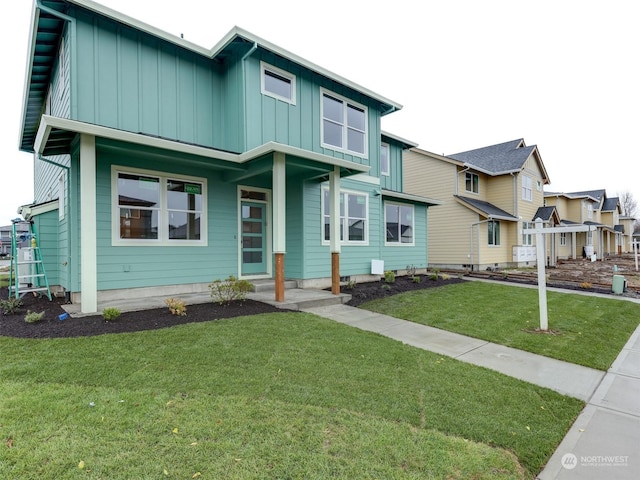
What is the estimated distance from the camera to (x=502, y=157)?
20.5m

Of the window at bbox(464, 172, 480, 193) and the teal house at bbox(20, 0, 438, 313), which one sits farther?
the window at bbox(464, 172, 480, 193)

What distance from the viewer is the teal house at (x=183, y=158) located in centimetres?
648

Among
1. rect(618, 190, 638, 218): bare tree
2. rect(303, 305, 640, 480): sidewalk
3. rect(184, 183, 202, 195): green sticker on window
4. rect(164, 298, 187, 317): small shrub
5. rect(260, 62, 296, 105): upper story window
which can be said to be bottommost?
rect(303, 305, 640, 480): sidewalk

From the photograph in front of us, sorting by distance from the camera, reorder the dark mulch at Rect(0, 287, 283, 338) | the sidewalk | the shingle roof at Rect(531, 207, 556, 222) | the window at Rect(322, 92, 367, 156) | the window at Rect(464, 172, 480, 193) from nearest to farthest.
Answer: the sidewalk < the dark mulch at Rect(0, 287, 283, 338) < the window at Rect(322, 92, 367, 156) < the window at Rect(464, 172, 480, 193) < the shingle roof at Rect(531, 207, 556, 222)

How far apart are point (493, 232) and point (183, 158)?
1653 cm

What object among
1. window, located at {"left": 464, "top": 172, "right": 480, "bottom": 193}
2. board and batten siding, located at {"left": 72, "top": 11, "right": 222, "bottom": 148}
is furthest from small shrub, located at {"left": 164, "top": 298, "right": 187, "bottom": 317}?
window, located at {"left": 464, "top": 172, "right": 480, "bottom": 193}

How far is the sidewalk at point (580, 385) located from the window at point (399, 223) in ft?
20.2

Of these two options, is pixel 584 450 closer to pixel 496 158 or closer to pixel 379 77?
pixel 379 77

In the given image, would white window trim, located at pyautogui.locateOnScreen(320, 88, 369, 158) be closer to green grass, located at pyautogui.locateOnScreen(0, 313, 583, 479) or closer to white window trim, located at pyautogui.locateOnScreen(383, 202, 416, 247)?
white window trim, located at pyautogui.locateOnScreen(383, 202, 416, 247)

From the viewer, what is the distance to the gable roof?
19.0m

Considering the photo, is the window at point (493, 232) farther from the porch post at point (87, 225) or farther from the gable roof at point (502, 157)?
the porch post at point (87, 225)

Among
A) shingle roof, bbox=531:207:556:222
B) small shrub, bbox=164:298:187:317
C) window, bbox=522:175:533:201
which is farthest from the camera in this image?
shingle roof, bbox=531:207:556:222

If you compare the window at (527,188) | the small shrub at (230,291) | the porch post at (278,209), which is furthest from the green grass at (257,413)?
the window at (527,188)

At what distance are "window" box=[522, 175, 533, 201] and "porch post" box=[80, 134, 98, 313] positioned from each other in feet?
70.7
